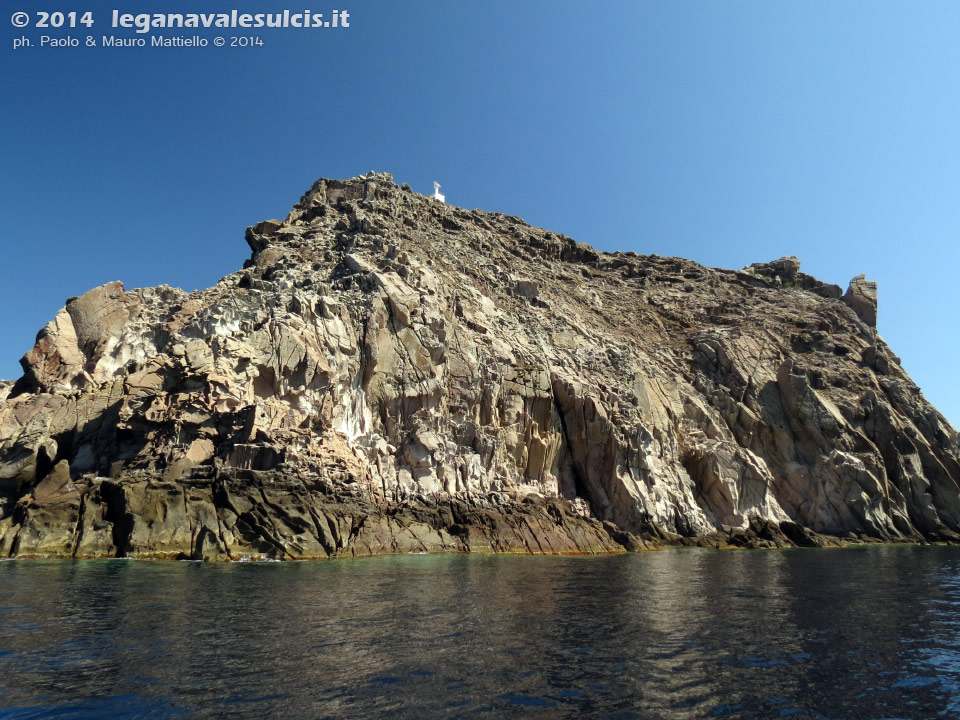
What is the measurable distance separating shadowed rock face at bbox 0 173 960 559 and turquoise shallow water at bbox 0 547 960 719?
33.1ft

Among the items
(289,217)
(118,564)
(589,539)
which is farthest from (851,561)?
(289,217)

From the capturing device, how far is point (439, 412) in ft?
151

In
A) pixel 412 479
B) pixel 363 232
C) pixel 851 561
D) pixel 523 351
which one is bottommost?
pixel 851 561

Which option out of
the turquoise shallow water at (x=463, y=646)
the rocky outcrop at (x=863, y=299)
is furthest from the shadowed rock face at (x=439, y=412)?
the turquoise shallow water at (x=463, y=646)

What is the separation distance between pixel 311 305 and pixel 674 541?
34400 mm

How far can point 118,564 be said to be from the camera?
94.9 feet

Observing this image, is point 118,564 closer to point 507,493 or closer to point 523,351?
point 507,493

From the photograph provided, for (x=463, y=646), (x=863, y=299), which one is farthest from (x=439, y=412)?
(x=863, y=299)

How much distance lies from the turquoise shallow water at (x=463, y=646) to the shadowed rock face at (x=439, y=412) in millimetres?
10101

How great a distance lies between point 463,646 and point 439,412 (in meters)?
32.2

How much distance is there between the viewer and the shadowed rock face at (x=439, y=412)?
35.7 metres

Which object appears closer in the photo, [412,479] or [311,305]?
[412,479]

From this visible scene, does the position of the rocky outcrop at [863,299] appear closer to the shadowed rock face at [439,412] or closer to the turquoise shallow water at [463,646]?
the shadowed rock face at [439,412]

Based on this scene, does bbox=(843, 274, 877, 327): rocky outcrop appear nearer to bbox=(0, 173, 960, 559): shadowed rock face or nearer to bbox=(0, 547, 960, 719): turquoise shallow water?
bbox=(0, 173, 960, 559): shadowed rock face
